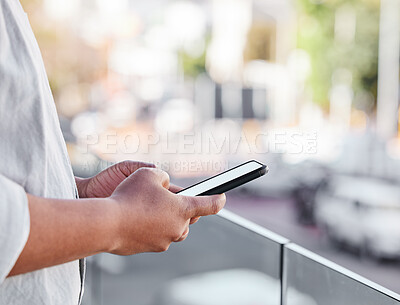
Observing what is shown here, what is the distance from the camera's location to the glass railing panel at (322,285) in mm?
931

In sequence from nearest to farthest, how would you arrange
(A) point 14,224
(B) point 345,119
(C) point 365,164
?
(A) point 14,224 < (C) point 365,164 < (B) point 345,119

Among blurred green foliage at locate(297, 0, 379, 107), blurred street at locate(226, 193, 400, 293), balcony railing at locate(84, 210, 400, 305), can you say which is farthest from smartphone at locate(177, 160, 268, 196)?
blurred green foliage at locate(297, 0, 379, 107)

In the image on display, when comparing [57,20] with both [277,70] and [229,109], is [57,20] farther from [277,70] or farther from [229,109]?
[277,70]

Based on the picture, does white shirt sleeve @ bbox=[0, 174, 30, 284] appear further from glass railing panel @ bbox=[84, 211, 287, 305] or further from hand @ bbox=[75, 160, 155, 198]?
glass railing panel @ bbox=[84, 211, 287, 305]

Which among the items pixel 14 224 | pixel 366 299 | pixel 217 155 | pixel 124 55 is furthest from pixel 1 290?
pixel 124 55

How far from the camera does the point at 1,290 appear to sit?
67 cm

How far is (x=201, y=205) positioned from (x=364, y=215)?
5512mm

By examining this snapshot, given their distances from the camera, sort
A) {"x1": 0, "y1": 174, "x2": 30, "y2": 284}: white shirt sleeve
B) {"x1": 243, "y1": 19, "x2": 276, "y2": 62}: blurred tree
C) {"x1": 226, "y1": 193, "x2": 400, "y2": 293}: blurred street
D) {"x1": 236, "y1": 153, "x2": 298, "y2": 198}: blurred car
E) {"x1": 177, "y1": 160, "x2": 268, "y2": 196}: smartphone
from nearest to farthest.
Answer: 1. {"x1": 0, "y1": 174, "x2": 30, "y2": 284}: white shirt sleeve
2. {"x1": 177, "y1": 160, "x2": 268, "y2": 196}: smartphone
3. {"x1": 226, "y1": 193, "x2": 400, "y2": 293}: blurred street
4. {"x1": 236, "y1": 153, "x2": 298, "y2": 198}: blurred car
5. {"x1": 243, "y1": 19, "x2": 276, "y2": 62}: blurred tree

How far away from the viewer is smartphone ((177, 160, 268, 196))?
0.82 m

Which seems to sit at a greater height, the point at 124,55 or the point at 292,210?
the point at 124,55

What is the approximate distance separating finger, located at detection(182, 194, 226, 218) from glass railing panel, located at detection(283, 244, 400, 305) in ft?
1.25

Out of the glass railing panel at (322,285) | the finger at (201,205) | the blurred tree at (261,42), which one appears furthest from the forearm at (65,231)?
the blurred tree at (261,42)

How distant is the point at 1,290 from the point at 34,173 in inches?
6.2

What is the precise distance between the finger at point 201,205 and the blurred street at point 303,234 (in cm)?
439
